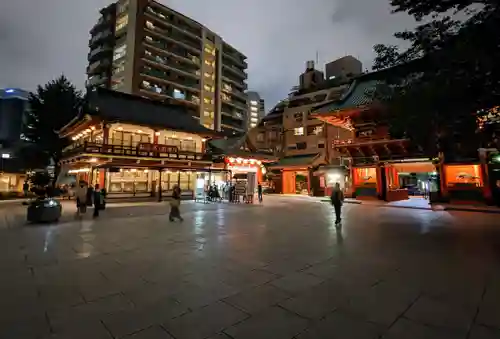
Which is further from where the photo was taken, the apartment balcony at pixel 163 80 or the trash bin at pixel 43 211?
the apartment balcony at pixel 163 80

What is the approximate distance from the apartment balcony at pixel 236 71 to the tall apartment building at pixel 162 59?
491 mm

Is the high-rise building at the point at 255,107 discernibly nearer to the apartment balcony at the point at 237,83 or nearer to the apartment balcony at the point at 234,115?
the apartment balcony at the point at 237,83

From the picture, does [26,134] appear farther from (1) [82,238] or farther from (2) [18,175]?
(1) [82,238]

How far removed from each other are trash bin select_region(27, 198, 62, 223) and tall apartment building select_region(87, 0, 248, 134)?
36510 millimetres

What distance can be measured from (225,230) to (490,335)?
275 inches

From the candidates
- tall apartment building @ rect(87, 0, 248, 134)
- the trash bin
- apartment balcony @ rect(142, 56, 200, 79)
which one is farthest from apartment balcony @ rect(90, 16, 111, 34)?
the trash bin

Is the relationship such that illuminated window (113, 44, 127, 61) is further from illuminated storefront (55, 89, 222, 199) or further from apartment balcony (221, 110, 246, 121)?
illuminated storefront (55, 89, 222, 199)

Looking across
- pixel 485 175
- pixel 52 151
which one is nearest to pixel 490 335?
pixel 485 175

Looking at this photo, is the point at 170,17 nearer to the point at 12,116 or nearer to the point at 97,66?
the point at 97,66

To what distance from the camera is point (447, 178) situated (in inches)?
766

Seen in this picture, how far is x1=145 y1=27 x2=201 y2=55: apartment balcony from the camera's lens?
149 feet

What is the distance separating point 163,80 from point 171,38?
29.2 ft

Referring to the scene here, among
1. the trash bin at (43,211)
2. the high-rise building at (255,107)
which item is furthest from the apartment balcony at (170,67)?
the high-rise building at (255,107)

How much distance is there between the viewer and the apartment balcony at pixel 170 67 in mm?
44469
